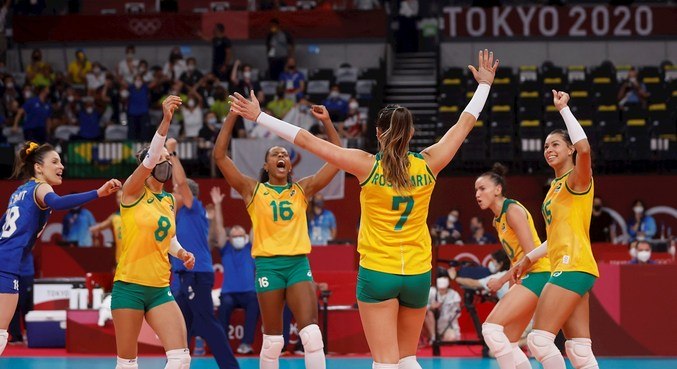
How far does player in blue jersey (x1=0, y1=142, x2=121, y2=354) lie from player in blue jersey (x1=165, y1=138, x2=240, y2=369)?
152 centimetres

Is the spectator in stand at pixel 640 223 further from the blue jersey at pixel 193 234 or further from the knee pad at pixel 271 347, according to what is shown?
the knee pad at pixel 271 347

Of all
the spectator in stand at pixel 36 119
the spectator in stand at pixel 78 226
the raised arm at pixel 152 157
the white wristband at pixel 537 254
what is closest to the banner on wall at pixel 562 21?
the spectator in stand at pixel 36 119

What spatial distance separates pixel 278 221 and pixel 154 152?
153cm

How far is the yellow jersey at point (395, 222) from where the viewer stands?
6.60m

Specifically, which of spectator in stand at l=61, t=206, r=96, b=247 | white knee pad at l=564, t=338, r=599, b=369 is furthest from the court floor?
spectator in stand at l=61, t=206, r=96, b=247

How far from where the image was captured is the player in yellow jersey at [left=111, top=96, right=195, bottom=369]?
814cm

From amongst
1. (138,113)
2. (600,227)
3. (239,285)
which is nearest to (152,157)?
→ (239,285)

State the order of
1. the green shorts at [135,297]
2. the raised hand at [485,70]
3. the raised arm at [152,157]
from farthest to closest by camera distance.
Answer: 1. the green shorts at [135,297]
2. the raised arm at [152,157]
3. the raised hand at [485,70]

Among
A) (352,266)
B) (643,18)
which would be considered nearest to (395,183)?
(352,266)

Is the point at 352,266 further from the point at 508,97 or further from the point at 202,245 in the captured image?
the point at 508,97

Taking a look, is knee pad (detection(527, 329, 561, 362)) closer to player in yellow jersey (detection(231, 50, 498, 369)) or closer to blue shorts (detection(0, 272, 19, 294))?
player in yellow jersey (detection(231, 50, 498, 369))

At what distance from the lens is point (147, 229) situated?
27.5 ft

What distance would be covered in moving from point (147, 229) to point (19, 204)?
1208mm

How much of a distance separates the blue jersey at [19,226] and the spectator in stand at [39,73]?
55.6 feet
